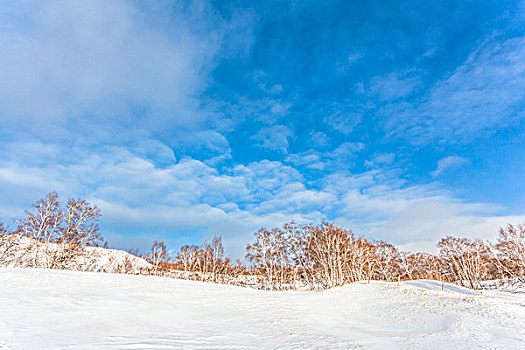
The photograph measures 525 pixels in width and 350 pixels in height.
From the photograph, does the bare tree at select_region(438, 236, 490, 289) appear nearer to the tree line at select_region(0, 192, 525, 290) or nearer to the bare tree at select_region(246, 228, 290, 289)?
the tree line at select_region(0, 192, 525, 290)

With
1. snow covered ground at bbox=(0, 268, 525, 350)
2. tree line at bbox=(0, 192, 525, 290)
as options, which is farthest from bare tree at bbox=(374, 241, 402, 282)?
snow covered ground at bbox=(0, 268, 525, 350)

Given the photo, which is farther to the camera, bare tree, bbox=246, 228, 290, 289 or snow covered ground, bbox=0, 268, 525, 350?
bare tree, bbox=246, 228, 290, 289

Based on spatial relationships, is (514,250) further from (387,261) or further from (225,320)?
(225,320)

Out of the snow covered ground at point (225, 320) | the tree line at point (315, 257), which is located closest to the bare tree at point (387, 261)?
the tree line at point (315, 257)

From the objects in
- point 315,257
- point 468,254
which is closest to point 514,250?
point 468,254

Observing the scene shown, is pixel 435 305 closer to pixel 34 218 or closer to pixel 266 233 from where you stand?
pixel 266 233

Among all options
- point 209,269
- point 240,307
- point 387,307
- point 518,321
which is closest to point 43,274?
point 240,307

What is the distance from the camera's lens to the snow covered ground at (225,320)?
7270 millimetres

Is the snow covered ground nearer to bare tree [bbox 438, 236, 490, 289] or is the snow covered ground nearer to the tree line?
the tree line

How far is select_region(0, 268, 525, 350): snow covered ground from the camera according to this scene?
7270mm

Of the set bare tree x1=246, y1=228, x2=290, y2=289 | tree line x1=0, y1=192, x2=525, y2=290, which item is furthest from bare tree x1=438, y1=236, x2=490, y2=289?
bare tree x1=246, y1=228, x2=290, y2=289

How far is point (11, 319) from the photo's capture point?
8.20 m

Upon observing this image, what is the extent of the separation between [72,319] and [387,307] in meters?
16.3

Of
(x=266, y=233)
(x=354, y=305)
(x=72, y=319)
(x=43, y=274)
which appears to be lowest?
(x=354, y=305)
